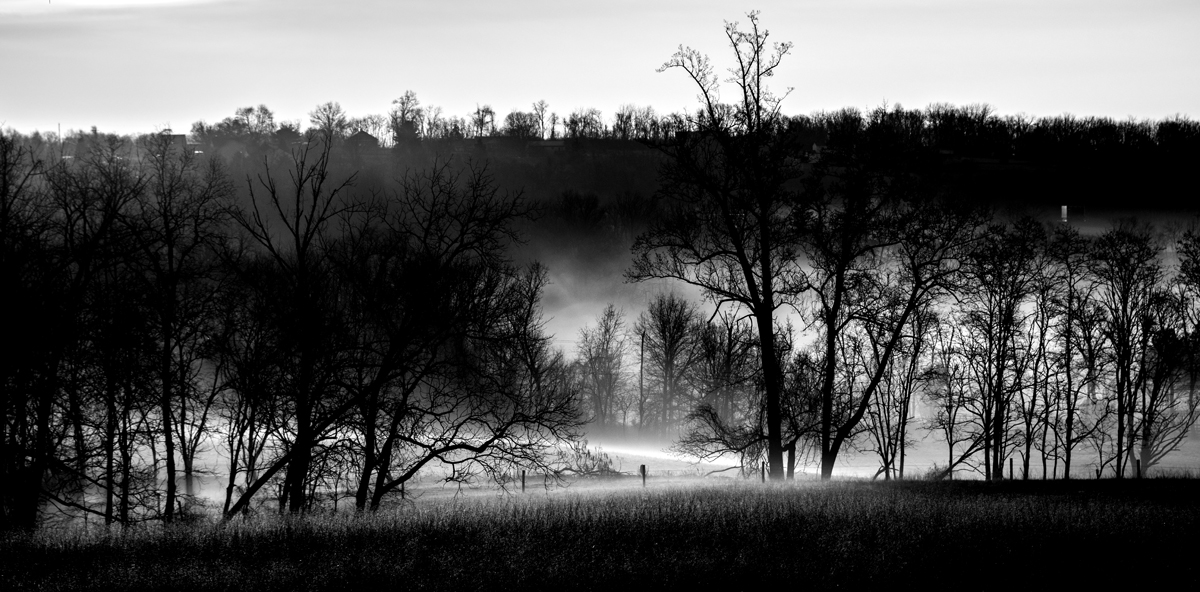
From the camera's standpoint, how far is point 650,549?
36.3ft

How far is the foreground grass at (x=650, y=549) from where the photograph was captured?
10.1 meters

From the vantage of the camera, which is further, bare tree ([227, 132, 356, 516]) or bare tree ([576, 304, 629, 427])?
bare tree ([576, 304, 629, 427])

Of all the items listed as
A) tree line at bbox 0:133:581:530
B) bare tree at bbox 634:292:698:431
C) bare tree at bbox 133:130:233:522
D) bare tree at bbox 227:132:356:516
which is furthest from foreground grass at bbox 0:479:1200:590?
bare tree at bbox 634:292:698:431

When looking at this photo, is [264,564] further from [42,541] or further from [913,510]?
[913,510]

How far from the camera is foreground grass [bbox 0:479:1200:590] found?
10062mm

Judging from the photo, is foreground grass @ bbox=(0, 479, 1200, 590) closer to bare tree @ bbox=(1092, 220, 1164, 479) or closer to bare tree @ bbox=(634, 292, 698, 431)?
bare tree @ bbox=(1092, 220, 1164, 479)

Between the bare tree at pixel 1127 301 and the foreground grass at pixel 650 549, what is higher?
the bare tree at pixel 1127 301

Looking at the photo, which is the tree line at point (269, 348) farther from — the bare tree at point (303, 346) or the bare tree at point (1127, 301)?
the bare tree at point (1127, 301)

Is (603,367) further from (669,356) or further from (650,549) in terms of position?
(650,549)

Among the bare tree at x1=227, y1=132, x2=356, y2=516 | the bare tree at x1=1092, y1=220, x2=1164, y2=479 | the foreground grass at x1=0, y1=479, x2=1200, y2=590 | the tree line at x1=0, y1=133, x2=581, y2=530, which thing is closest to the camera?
the foreground grass at x1=0, y1=479, x2=1200, y2=590

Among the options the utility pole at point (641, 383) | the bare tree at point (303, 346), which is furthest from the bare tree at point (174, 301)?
the utility pole at point (641, 383)

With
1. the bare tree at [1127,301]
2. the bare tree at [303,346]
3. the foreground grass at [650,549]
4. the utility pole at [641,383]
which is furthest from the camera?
the utility pole at [641,383]

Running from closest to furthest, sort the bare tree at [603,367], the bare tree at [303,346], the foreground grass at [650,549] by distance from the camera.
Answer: the foreground grass at [650,549] < the bare tree at [303,346] < the bare tree at [603,367]

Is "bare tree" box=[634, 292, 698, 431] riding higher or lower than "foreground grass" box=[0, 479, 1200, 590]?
higher
